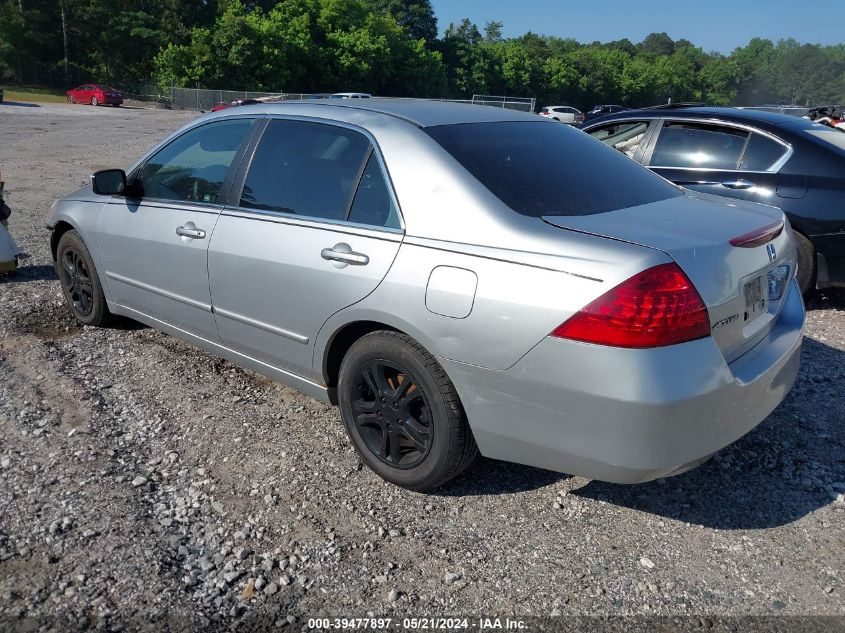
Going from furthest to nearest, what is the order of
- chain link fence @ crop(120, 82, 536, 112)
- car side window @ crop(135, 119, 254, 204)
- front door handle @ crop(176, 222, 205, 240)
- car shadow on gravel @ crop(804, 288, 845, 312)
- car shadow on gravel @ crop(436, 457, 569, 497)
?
chain link fence @ crop(120, 82, 536, 112)
car shadow on gravel @ crop(804, 288, 845, 312)
car side window @ crop(135, 119, 254, 204)
front door handle @ crop(176, 222, 205, 240)
car shadow on gravel @ crop(436, 457, 569, 497)

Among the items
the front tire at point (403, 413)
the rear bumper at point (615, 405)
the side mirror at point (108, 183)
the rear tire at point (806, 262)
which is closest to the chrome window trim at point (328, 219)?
the front tire at point (403, 413)

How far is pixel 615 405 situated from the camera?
8.14 feet

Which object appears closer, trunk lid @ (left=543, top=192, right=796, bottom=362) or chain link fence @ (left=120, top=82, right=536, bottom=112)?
trunk lid @ (left=543, top=192, right=796, bottom=362)

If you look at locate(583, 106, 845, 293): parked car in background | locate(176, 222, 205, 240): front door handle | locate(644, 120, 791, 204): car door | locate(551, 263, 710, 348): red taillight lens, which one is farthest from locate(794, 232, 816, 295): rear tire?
locate(176, 222, 205, 240): front door handle

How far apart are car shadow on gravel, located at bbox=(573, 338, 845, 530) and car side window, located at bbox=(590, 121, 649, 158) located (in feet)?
11.4

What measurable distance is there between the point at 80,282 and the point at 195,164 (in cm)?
160

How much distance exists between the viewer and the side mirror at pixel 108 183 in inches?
176

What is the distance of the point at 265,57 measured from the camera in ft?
176

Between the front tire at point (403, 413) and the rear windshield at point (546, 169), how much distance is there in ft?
2.54

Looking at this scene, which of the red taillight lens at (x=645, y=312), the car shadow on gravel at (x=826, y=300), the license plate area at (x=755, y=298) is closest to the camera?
Result: the red taillight lens at (x=645, y=312)

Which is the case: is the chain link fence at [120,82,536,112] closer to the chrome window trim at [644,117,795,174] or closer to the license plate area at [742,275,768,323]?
the chrome window trim at [644,117,795,174]

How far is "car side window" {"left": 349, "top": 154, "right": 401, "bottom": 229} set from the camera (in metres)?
3.11

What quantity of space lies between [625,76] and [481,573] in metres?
108

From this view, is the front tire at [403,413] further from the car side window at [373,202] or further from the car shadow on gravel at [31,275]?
the car shadow on gravel at [31,275]
